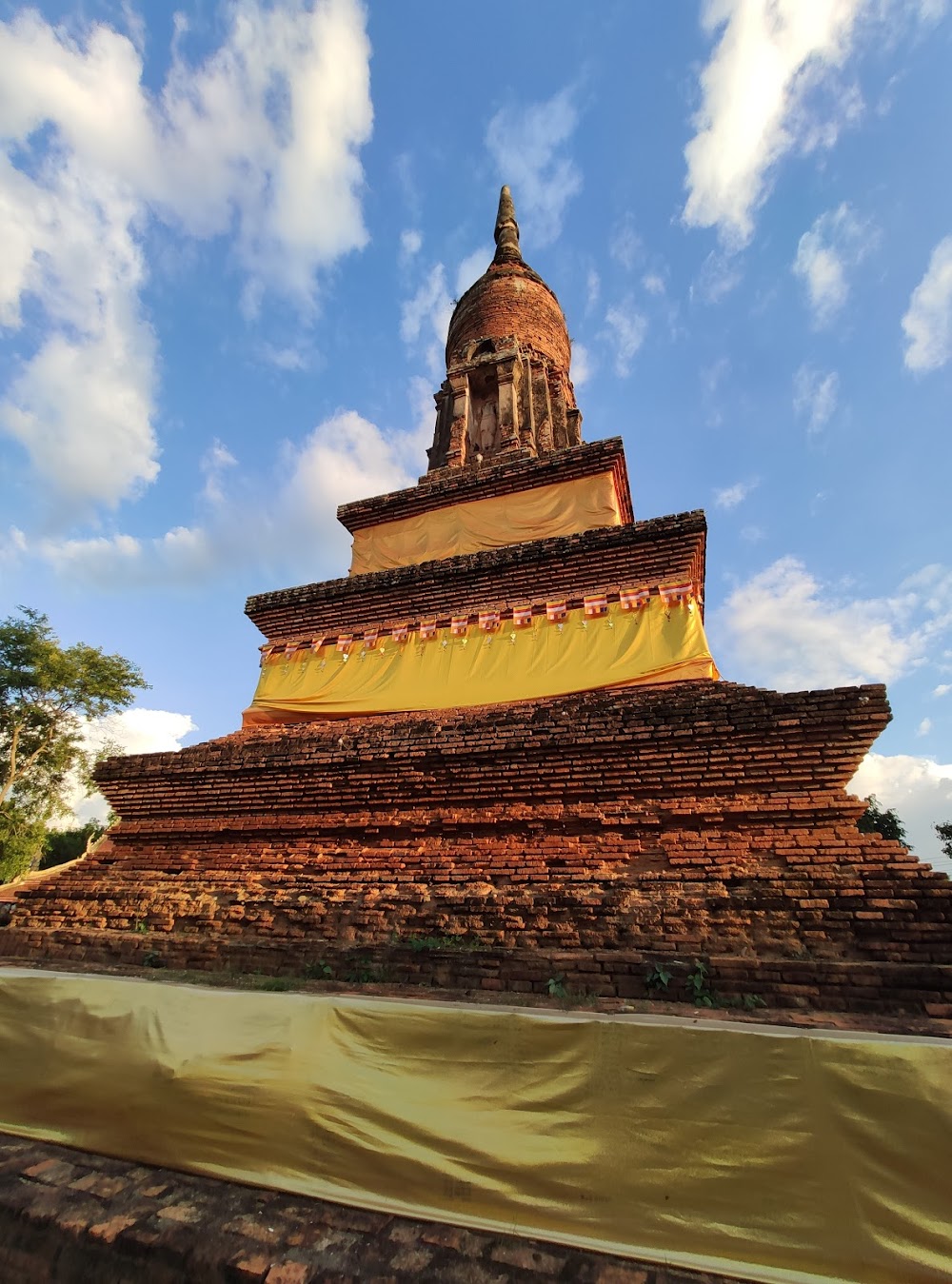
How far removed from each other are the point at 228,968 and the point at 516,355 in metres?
13.1

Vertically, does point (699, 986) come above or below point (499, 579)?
below

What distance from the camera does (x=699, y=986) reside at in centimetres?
430

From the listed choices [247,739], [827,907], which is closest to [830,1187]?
[827,907]

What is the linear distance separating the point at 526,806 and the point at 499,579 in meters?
3.66

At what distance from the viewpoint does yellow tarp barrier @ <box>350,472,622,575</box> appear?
10.2m

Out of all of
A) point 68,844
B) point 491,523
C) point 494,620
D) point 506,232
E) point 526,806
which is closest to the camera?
point 526,806

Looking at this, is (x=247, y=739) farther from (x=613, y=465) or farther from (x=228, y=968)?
(x=613, y=465)

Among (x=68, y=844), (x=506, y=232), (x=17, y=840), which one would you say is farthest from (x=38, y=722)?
(x=506, y=232)

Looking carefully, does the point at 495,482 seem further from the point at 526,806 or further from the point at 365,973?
the point at 365,973

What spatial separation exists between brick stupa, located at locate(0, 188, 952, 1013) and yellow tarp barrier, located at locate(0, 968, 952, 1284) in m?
1.43

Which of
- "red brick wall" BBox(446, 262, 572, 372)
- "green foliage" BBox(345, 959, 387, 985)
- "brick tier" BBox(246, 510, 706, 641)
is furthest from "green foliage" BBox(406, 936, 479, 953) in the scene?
"red brick wall" BBox(446, 262, 572, 372)

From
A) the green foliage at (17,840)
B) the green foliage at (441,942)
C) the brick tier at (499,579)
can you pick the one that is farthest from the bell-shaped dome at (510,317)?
the green foliage at (17,840)

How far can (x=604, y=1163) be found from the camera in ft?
9.39

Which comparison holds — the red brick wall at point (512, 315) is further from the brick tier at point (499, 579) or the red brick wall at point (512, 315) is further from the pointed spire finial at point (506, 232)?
the brick tier at point (499, 579)
